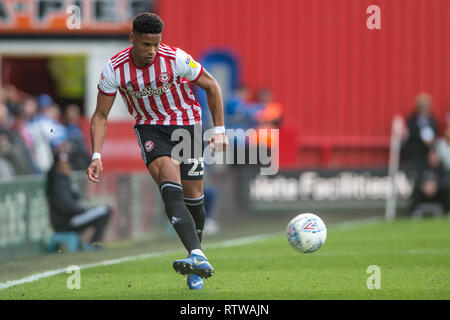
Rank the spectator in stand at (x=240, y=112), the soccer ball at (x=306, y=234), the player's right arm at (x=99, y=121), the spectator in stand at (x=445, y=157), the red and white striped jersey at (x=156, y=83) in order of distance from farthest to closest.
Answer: the spectator in stand at (x=240, y=112), the spectator in stand at (x=445, y=157), the soccer ball at (x=306, y=234), the player's right arm at (x=99, y=121), the red and white striped jersey at (x=156, y=83)

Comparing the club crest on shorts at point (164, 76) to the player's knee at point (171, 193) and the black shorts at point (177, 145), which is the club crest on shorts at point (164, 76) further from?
the player's knee at point (171, 193)

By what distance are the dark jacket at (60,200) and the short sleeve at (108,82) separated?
18.2 ft

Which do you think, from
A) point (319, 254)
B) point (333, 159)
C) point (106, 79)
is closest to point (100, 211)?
point (319, 254)

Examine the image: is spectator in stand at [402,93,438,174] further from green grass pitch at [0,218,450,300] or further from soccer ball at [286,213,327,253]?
soccer ball at [286,213,327,253]

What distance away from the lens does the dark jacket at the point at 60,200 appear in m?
12.7

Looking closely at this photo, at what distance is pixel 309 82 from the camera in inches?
804

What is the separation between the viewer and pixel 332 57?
66.4 ft

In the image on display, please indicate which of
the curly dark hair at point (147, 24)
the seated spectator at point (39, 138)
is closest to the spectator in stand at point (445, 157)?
the seated spectator at point (39, 138)

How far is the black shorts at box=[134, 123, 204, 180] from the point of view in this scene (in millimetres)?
7375

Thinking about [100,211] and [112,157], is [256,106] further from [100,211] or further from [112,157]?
[100,211]

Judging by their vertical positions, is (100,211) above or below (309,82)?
below

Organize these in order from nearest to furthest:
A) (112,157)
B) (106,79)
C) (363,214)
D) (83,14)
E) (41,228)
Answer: (106,79) → (41,228) → (112,157) → (363,214) → (83,14)

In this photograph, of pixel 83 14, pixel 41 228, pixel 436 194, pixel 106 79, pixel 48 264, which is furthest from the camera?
pixel 83 14

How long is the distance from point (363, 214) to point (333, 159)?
7.48ft
